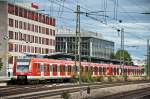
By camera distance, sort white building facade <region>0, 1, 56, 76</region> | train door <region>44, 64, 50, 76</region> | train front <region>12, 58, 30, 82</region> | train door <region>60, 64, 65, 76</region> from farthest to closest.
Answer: white building facade <region>0, 1, 56, 76</region> < train door <region>60, 64, 65, 76</region> < train door <region>44, 64, 50, 76</region> < train front <region>12, 58, 30, 82</region>

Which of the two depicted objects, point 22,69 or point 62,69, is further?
point 62,69

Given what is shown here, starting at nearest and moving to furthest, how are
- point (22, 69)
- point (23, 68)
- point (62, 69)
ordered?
point (23, 68), point (22, 69), point (62, 69)

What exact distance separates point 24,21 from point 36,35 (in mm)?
9513

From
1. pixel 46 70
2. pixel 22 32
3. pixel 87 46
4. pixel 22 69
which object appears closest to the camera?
pixel 22 69

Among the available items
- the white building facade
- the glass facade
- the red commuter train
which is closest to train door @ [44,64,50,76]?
the red commuter train

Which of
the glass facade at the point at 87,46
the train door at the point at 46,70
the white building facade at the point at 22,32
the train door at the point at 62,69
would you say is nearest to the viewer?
the train door at the point at 46,70

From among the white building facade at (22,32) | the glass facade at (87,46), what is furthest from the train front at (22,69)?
the glass facade at (87,46)

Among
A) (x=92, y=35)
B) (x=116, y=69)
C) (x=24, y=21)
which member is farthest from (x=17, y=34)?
(x=92, y=35)

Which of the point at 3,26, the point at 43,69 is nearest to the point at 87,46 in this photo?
the point at 3,26

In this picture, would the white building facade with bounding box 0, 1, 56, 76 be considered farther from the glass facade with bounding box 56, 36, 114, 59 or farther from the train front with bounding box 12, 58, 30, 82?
the train front with bounding box 12, 58, 30, 82

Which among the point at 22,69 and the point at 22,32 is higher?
the point at 22,32

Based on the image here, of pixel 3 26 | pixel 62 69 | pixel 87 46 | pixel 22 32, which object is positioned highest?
pixel 3 26

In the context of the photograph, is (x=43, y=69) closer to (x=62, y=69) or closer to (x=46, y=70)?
(x=46, y=70)

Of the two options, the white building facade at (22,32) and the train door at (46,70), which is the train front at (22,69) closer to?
the train door at (46,70)
